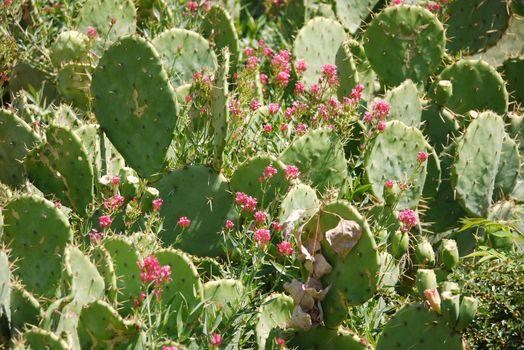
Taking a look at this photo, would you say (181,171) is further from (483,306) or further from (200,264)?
(483,306)

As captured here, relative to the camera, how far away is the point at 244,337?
13.2ft

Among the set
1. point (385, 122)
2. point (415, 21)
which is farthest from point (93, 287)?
point (415, 21)

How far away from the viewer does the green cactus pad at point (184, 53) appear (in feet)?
18.3

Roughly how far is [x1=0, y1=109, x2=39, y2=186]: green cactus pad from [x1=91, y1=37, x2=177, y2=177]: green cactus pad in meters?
0.34

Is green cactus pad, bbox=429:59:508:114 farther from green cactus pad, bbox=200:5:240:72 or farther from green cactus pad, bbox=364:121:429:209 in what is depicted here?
green cactus pad, bbox=200:5:240:72

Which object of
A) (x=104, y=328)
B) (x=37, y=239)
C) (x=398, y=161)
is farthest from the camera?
(x=398, y=161)

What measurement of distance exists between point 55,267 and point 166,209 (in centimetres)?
66

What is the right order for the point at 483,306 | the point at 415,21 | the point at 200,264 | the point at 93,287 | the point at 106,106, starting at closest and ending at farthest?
the point at 93,287 → the point at 483,306 → the point at 200,264 → the point at 106,106 → the point at 415,21

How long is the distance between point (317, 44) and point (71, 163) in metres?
1.90

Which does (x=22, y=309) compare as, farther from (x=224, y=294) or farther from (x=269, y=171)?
(x=269, y=171)

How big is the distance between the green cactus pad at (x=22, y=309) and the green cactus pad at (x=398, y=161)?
71.8 inches

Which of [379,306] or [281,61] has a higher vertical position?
[281,61]

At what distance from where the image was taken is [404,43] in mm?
5574

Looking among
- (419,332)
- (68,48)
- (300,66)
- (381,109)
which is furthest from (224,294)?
(68,48)
